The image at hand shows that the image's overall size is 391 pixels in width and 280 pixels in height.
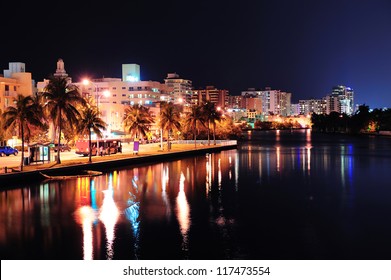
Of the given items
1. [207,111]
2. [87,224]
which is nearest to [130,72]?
[207,111]

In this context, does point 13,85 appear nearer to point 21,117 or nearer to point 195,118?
point 195,118

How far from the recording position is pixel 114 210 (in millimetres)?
24047

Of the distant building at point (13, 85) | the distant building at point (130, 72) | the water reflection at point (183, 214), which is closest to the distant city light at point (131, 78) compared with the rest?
the distant building at point (130, 72)

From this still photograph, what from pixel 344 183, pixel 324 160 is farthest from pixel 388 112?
pixel 344 183

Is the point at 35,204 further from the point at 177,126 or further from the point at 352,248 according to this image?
the point at 177,126

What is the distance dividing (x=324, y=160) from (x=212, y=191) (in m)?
27.4

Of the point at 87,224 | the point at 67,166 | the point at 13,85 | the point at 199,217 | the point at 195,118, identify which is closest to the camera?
the point at 87,224

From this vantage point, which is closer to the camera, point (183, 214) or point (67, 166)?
point (183, 214)

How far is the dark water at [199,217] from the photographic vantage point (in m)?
16.9

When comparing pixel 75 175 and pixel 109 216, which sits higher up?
pixel 75 175

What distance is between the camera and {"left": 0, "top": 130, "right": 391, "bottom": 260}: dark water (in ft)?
55.3

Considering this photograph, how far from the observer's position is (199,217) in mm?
22391

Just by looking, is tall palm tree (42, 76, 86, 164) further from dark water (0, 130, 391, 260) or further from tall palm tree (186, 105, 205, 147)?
tall palm tree (186, 105, 205, 147)

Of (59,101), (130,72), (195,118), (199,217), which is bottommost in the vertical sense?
(199,217)
